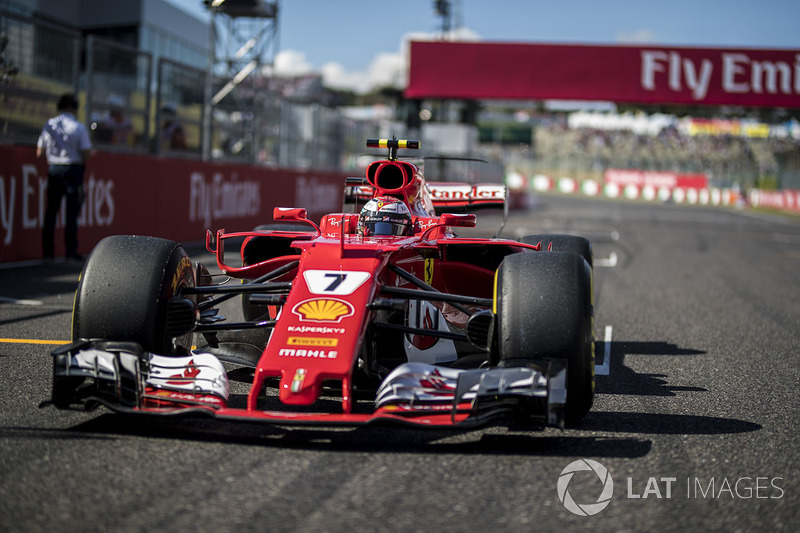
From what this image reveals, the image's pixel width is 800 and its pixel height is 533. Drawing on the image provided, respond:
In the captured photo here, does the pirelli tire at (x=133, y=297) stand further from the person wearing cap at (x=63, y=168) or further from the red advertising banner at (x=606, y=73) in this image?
the red advertising banner at (x=606, y=73)

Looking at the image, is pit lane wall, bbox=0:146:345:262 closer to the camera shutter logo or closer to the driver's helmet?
the driver's helmet

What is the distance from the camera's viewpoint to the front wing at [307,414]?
4.00 metres

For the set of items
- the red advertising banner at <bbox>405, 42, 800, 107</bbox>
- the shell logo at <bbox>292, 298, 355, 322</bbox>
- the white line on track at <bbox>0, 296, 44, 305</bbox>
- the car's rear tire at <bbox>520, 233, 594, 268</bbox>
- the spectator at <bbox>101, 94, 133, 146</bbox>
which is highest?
the red advertising banner at <bbox>405, 42, 800, 107</bbox>

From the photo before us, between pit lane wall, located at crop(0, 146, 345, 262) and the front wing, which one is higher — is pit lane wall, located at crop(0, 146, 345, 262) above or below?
above

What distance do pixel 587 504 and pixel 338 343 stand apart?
138cm

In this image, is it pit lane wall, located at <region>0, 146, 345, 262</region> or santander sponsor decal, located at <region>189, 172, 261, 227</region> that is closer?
pit lane wall, located at <region>0, 146, 345, 262</region>

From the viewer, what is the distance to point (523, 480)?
376 centimetres

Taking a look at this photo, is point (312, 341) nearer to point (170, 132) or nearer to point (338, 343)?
point (338, 343)

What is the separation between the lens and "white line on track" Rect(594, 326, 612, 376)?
6.20 meters

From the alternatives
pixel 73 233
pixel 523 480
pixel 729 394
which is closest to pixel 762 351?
pixel 729 394

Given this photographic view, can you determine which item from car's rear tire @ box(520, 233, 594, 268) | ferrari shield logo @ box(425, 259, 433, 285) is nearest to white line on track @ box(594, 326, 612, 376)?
car's rear tire @ box(520, 233, 594, 268)

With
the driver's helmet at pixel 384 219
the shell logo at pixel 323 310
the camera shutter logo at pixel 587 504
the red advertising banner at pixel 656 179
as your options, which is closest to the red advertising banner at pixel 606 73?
the driver's helmet at pixel 384 219

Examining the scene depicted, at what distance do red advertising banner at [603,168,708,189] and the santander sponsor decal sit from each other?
48.7 m

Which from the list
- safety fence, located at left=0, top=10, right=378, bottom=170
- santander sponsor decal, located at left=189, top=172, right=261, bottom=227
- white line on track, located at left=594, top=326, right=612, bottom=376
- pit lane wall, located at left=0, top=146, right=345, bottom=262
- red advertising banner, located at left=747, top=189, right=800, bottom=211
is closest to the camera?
white line on track, located at left=594, top=326, right=612, bottom=376
